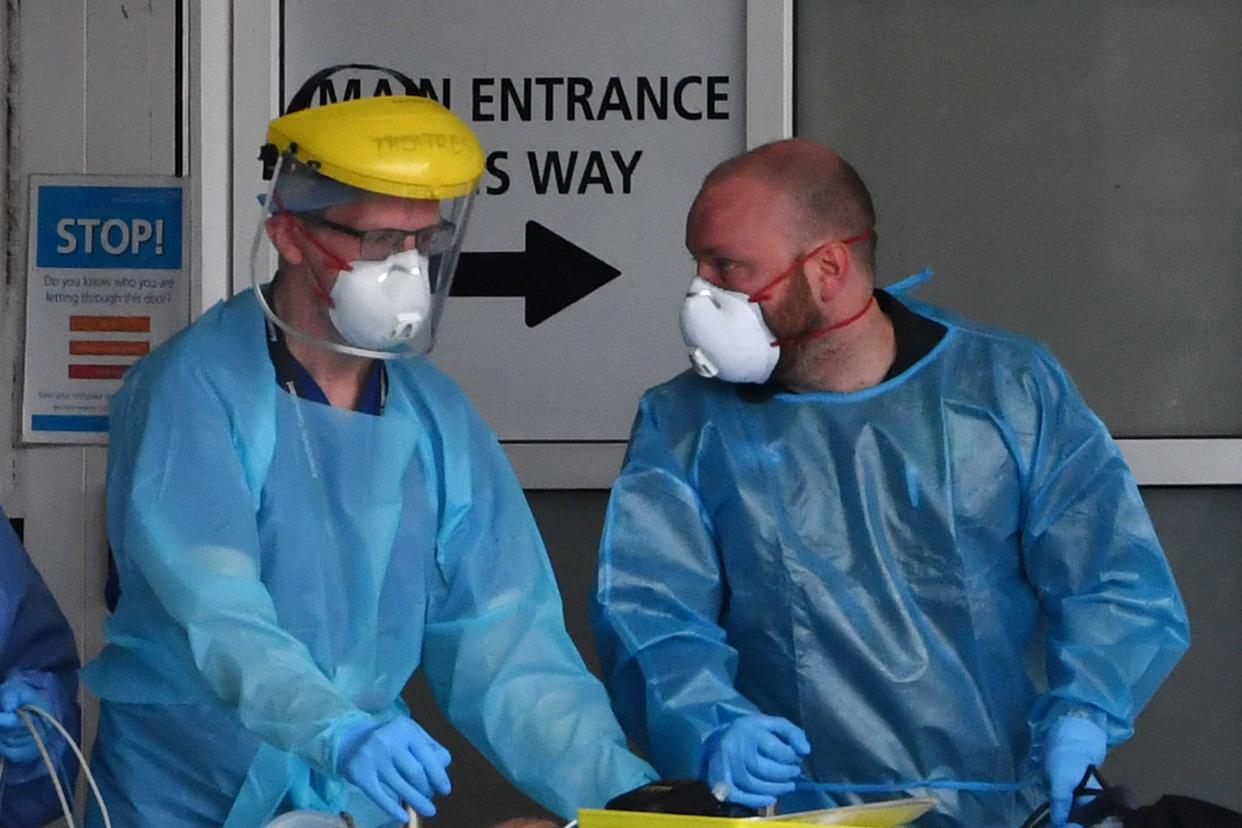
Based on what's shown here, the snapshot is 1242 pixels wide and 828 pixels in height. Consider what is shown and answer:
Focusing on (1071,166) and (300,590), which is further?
(1071,166)

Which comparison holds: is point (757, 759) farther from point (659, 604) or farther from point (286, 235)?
point (286, 235)

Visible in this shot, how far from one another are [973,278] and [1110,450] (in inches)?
34.6

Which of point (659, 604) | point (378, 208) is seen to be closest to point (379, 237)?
point (378, 208)

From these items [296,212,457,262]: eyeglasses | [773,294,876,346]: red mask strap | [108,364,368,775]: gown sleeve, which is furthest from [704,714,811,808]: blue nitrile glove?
[296,212,457,262]: eyeglasses

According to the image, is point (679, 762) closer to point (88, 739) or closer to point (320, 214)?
point (320, 214)

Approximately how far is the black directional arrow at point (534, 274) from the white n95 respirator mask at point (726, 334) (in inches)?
35.5

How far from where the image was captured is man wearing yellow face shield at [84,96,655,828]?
76.2 inches

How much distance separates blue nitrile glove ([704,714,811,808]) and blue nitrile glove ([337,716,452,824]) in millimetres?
305

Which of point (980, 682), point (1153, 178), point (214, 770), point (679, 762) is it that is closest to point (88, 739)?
point (214, 770)

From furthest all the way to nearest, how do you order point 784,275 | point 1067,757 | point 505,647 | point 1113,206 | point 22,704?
point 1113,206 < point 784,275 < point 505,647 < point 22,704 < point 1067,757

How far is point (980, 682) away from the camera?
2158mm

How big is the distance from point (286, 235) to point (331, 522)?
32cm

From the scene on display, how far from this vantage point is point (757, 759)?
6.15 feet

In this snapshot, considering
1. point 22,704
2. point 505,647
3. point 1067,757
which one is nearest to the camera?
point 1067,757
